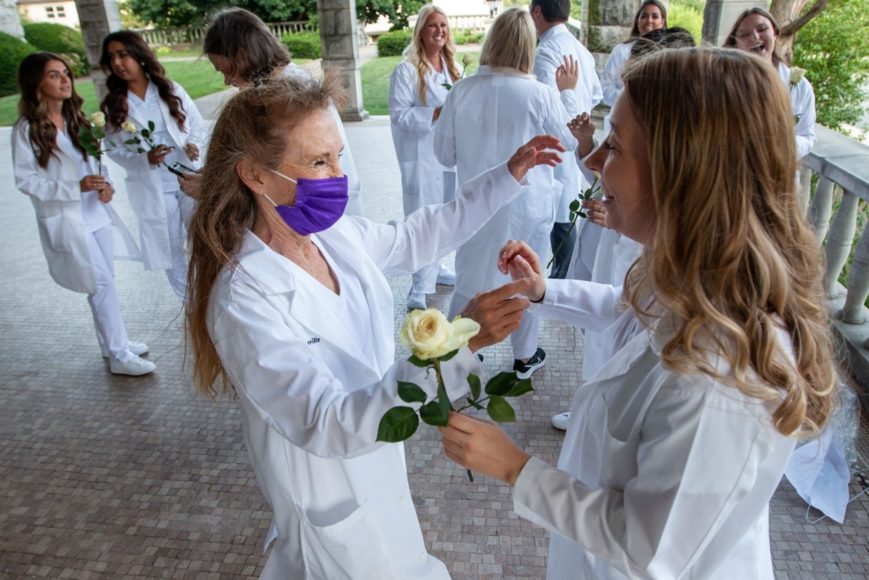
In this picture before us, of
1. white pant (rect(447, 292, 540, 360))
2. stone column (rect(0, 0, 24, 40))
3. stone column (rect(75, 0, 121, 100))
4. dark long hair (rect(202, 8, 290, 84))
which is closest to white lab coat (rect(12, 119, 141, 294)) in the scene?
dark long hair (rect(202, 8, 290, 84))

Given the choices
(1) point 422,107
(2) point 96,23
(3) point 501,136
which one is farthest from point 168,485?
(2) point 96,23

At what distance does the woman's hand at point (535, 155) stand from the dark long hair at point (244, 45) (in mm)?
1682

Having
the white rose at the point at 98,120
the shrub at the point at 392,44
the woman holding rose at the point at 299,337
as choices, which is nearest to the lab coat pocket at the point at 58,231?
the white rose at the point at 98,120

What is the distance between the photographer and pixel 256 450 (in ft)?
5.16

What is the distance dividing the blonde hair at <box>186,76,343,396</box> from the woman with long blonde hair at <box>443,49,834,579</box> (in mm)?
849

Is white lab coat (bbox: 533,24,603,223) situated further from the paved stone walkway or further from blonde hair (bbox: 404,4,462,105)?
the paved stone walkway

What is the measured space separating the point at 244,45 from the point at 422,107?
1.64 metres

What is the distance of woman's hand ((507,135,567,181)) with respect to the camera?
219 centimetres

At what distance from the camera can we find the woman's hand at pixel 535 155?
2.19 m

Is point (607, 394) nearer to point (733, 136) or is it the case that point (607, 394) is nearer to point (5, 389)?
point (733, 136)

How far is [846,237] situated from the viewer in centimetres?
339

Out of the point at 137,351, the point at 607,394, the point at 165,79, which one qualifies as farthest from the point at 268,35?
the point at 607,394

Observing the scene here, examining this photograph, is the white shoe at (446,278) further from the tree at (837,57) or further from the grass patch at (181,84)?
the grass patch at (181,84)

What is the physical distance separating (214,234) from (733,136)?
119cm
